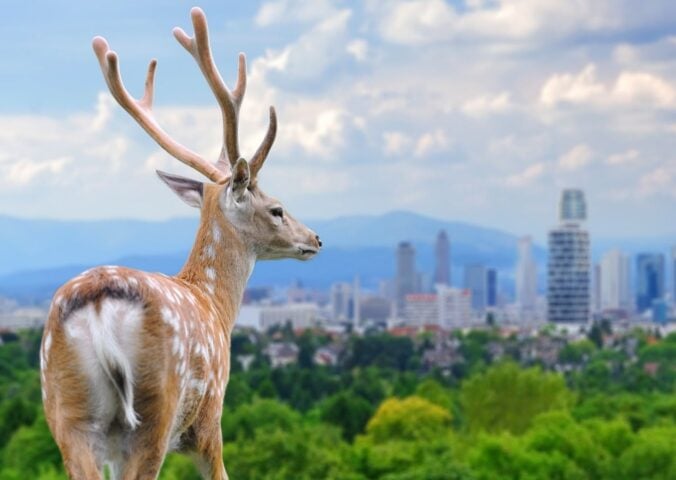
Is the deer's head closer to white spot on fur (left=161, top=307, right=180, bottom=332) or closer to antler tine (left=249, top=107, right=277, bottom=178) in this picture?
antler tine (left=249, top=107, right=277, bottom=178)

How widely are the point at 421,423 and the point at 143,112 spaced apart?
6457 cm

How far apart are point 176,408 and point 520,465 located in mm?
48865

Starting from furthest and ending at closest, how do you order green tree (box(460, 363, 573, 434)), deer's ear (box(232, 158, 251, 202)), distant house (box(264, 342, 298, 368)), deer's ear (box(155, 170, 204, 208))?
distant house (box(264, 342, 298, 368)), green tree (box(460, 363, 573, 434)), deer's ear (box(155, 170, 204, 208)), deer's ear (box(232, 158, 251, 202))

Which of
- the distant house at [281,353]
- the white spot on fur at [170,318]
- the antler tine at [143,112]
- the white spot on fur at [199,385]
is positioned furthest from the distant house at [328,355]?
the white spot on fur at [170,318]

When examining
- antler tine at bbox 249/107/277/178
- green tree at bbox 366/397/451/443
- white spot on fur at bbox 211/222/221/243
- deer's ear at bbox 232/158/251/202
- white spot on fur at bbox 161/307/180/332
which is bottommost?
green tree at bbox 366/397/451/443

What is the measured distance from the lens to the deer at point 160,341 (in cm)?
563

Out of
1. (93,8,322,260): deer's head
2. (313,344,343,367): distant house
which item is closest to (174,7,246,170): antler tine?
(93,8,322,260): deer's head

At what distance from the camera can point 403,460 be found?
5372 cm

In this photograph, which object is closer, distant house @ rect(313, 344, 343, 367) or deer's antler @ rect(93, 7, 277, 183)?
deer's antler @ rect(93, 7, 277, 183)

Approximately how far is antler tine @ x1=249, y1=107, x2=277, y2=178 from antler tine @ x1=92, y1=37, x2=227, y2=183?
0.31 m

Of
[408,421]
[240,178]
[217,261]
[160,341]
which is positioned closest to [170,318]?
[160,341]

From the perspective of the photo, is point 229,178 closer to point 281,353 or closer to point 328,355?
point 281,353

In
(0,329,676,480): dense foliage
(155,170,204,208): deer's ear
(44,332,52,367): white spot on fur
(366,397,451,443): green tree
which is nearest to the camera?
(44,332,52,367): white spot on fur

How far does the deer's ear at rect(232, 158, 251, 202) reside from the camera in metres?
6.59
